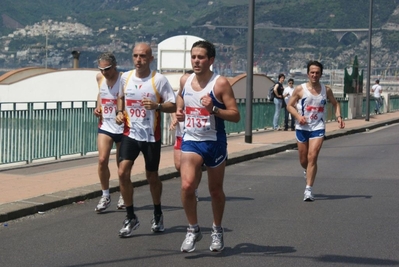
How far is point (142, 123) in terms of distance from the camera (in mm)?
9484

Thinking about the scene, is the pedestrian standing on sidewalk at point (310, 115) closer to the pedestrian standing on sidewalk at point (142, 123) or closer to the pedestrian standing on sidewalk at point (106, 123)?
the pedestrian standing on sidewalk at point (106, 123)

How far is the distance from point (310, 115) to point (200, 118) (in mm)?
4606

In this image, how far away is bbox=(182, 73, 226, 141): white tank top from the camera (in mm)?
8289

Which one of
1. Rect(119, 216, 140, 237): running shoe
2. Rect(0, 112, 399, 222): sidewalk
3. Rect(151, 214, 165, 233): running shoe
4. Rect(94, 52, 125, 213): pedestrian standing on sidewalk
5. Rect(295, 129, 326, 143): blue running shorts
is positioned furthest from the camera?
Rect(295, 129, 326, 143): blue running shorts

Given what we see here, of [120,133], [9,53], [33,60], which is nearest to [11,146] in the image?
[120,133]

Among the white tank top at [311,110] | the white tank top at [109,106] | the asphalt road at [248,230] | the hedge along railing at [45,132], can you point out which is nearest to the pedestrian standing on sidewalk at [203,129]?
the asphalt road at [248,230]

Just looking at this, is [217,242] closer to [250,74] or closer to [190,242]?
[190,242]

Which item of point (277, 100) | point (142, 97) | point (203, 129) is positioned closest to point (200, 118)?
point (203, 129)

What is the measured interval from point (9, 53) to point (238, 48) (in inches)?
1672

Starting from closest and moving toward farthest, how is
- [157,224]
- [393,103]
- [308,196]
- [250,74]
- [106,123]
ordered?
1. [157,224]
2. [106,123]
3. [308,196]
4. [250,74]
5. [393,103]

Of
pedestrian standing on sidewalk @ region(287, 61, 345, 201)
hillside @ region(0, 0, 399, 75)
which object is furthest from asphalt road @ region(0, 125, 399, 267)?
hillside @ region(0, 0, 399, 75)

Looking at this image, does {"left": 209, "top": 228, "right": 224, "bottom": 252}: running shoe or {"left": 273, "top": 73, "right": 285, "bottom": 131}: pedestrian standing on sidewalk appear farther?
{"left": 273, "top": 73, "right": 285, "bottom": 131}: pedestrian standing on sidewalk

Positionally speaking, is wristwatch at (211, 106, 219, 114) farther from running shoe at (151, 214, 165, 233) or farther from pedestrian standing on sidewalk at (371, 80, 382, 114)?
pedestrian standing on sidewalk at (371, 80, 382, 114)

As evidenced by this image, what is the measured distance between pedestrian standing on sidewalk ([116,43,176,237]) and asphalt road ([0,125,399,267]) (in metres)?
0.45
